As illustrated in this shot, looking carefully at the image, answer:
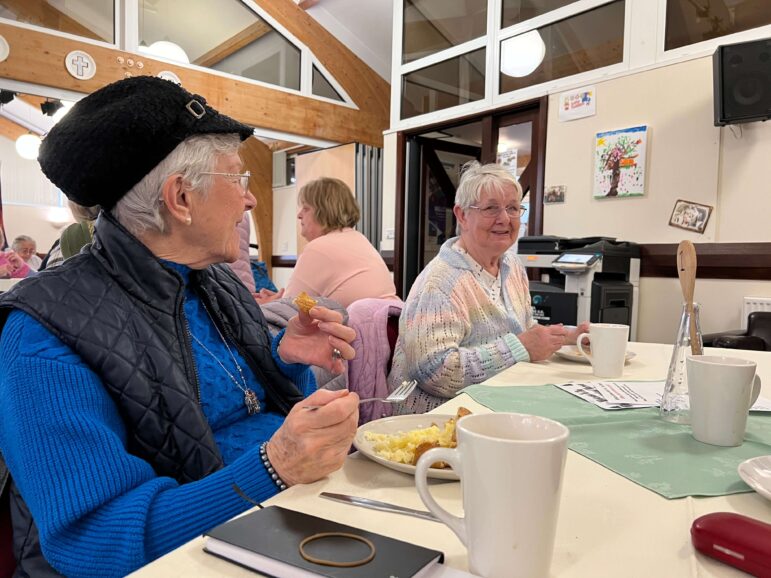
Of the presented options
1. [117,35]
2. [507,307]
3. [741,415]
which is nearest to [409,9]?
[117,35]

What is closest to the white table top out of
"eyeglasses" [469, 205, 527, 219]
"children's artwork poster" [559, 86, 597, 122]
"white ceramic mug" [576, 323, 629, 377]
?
"white ceramic mug" [576, 323, 629, 377]

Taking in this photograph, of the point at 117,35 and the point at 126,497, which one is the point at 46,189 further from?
the point at 126,497

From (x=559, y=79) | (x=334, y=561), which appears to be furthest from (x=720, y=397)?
(x=559, y=79)

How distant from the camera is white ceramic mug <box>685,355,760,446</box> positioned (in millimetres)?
807

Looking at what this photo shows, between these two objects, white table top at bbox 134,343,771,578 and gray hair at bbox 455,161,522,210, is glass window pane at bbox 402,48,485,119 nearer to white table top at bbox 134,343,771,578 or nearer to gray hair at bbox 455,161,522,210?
gray hair at bbox 455,161,522,210

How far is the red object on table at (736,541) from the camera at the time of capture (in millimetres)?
473

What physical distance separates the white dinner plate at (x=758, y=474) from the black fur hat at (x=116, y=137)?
1.04m

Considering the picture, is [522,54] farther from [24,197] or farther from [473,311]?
[24,197]

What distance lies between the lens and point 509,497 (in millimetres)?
451

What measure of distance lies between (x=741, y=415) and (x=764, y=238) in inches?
117

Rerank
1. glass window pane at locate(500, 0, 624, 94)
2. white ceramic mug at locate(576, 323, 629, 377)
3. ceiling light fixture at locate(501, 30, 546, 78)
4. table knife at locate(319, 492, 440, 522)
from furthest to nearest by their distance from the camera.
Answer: ceiling light fixture at locate(501, 30, 546, 78), glass window pane at locate(500, 0, 624, 94), white ceramic mug at locate(576, 323, 629, 377), table knife at locate(319, 492, 440, 522)

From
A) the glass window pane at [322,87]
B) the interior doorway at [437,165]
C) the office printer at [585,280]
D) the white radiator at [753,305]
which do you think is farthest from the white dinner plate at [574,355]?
the glass window pane at [322,87]

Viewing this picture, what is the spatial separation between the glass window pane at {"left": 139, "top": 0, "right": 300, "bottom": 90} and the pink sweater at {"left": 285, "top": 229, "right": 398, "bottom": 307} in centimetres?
402

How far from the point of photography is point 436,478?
2.29 ft
